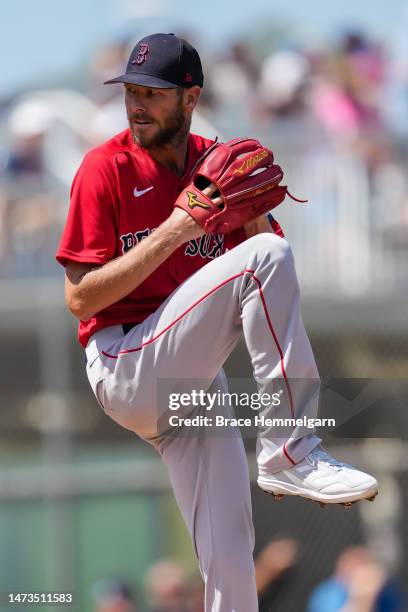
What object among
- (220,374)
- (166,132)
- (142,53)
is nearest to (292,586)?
(220,374)

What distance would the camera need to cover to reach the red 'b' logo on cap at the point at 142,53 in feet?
12.7

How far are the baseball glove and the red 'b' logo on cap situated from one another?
36 cm

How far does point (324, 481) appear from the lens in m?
3.61

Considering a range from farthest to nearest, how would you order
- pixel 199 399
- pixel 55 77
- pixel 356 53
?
pixel 55 77
pixel 356 53
pixel 199 399

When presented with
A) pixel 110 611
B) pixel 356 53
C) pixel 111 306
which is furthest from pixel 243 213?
pixel 356 53

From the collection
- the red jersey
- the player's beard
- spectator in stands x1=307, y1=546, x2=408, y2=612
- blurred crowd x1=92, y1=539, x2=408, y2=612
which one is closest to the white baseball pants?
the red jersey

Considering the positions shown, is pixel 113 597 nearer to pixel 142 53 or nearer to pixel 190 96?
pixel 190 96

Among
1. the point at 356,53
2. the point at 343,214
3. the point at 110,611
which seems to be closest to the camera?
the point at 110,611

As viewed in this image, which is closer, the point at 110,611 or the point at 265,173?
the point at 265,173

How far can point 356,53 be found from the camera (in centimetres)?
952

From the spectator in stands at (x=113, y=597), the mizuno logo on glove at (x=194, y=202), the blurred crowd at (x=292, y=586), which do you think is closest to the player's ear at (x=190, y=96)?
the mizuno logo on glove at (x=194, y=202)

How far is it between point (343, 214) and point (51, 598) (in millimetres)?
3774

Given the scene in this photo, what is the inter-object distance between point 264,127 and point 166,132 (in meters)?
4.95

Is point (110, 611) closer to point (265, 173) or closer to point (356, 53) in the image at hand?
point (265, 173)
